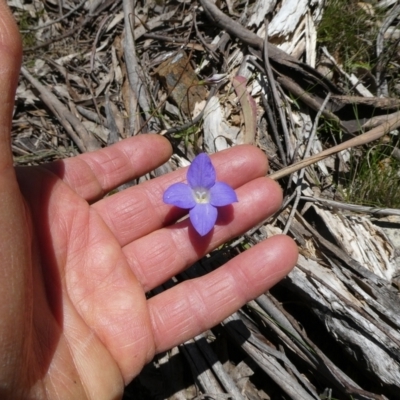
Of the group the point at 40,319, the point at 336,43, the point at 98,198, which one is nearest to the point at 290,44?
the point at 336,43

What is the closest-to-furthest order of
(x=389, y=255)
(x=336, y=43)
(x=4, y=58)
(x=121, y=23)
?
(x=4, y=58) → (x=389, y=255) → (x=336, y=43) → (x=121, y=23)

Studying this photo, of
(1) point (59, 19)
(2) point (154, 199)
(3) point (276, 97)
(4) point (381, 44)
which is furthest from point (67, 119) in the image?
(4) point (381, 44)

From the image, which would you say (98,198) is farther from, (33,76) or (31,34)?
(31,34)

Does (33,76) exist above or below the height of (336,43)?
below

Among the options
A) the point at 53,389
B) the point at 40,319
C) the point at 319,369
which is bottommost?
the point at 319,369

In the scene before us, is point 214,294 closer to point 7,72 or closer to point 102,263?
point 102,263
